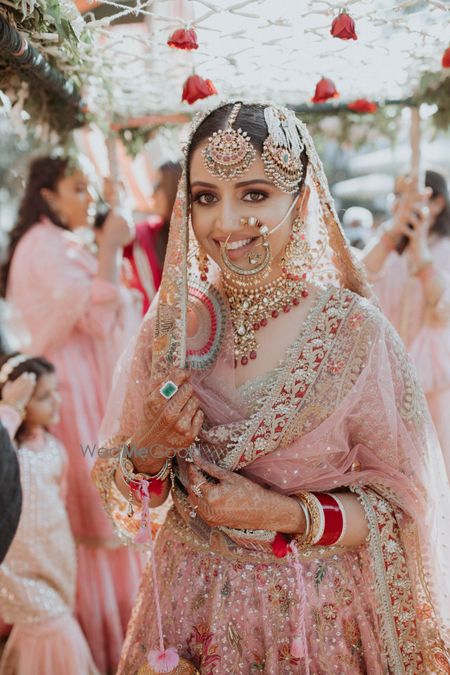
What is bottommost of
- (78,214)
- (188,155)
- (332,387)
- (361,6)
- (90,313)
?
(90,313)

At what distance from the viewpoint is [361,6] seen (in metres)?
2.00

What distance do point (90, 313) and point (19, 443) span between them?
0.76 m

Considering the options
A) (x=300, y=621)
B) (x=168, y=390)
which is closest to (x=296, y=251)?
(x=168, y=390)

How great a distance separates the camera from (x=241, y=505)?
5.40ft

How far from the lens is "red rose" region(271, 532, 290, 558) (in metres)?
1.69

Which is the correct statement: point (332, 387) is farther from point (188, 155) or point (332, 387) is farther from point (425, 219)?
point (425, 219)

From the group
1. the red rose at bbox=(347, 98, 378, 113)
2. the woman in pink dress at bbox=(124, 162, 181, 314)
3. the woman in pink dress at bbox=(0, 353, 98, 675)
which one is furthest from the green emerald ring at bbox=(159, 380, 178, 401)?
the woman in pink dress at bbox=(124, 162, 181, 314)

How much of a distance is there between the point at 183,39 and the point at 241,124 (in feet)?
1.09

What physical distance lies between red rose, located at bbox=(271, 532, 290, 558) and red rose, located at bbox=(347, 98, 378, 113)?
2008 mm

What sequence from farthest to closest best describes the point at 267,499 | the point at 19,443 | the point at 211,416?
1. the point at 19,443
2. the point at 211,416
3. the point at 267,499

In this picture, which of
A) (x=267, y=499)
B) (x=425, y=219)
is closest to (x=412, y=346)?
(x=425, y=219)

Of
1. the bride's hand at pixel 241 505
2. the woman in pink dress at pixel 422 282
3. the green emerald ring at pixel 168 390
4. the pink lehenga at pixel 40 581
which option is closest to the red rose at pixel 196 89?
the green emerald ring at pixel 168 390

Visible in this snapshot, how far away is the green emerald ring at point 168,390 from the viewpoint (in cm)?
165

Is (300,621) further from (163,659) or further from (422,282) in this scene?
(422,282)
